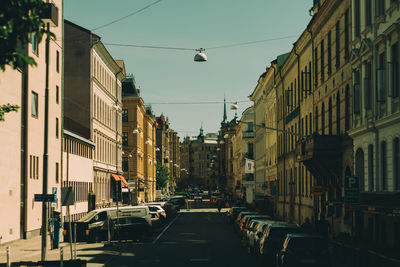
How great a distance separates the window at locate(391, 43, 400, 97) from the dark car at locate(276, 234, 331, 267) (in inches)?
309

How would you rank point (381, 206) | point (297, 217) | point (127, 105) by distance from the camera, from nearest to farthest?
point (381, 206) < point (297, 217) < point (127, 105)

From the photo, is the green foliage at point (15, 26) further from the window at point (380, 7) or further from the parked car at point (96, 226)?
the parked car at point (96, 226)

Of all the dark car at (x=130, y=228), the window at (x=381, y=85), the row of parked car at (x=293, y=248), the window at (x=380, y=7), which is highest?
the window at (x=380, y=7)

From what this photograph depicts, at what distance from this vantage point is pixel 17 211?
37.1m

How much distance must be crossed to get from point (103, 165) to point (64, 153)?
69.6 ft

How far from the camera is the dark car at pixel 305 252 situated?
17984 millimetres

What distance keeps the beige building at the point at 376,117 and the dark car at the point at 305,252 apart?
3.97m

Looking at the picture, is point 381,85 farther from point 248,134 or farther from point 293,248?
point 248,134

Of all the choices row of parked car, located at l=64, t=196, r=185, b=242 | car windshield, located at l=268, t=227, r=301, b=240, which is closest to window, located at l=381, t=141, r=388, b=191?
car windshield, located at l=268, t=227, r=301, b=240

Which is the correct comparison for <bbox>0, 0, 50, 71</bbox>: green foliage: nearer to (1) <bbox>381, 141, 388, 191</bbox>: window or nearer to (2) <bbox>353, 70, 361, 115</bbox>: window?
(1) <bbox>381, 141, 388, 191</bbox>: window

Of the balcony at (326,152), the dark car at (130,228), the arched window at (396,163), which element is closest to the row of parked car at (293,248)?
the arched window at (396,163)

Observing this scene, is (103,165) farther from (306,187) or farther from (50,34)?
(50,34)

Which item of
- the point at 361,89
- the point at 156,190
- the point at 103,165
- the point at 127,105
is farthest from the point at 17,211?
the point at 156,190

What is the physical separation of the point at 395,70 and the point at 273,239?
7.56 m
